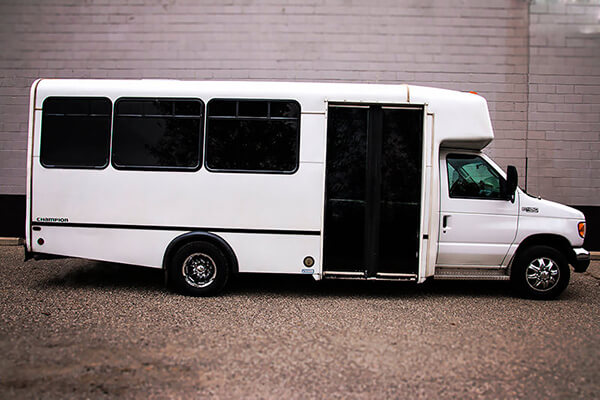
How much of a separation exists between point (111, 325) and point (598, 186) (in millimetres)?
9762

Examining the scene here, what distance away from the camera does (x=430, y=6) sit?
9992mm

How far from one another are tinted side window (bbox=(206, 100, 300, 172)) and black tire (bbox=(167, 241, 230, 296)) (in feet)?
3.62

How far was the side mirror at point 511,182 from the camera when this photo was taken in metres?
6.07

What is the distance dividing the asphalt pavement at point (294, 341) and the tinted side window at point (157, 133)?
5.94 ft

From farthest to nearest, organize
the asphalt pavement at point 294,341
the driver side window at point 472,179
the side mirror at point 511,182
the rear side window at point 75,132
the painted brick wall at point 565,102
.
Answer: the painted brick wall at point 565,102 → the driver side window at point 472,179 → the rear side window at point 75,132 → the side mirror at point 511,182 → the asphalt pavement at point 294,341

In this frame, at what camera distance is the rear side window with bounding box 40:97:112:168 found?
618 centimetres

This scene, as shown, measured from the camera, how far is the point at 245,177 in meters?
6.09

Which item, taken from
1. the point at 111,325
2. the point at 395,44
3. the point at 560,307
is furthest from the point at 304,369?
the point at 395,44

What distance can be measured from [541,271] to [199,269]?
4.59 metres

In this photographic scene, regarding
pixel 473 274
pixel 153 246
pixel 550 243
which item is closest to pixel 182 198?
pixel 153 246

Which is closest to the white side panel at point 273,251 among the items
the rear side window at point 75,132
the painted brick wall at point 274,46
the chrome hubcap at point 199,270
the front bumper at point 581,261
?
the chrome hubcap at point 199,270

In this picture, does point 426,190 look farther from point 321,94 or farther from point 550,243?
point 550,243

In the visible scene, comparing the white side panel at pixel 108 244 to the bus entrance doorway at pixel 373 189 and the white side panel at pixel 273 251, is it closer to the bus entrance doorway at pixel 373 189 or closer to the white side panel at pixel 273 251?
the white side panel at pixel 273 251

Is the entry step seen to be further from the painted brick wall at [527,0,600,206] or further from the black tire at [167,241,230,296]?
the painted brick wall at [527,0,600,206]
